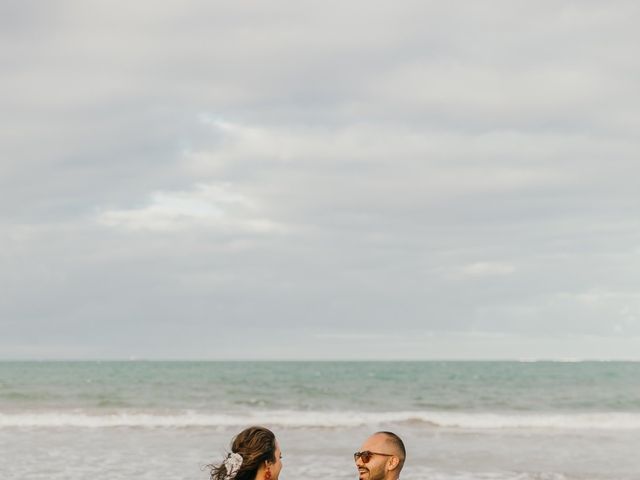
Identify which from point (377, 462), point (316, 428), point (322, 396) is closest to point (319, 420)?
point (316, 428)

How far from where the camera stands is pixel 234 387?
45188mm

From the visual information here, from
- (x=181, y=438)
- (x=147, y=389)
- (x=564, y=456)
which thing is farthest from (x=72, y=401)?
(x=564, y=456)

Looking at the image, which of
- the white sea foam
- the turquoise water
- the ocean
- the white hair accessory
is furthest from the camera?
the turquoise water

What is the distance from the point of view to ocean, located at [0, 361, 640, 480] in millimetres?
16625

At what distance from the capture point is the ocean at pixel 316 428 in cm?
1662

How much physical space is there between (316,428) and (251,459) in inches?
772

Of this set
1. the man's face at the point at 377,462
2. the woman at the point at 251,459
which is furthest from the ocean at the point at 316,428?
the man's face at the point at 377,462

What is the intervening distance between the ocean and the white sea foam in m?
0.05

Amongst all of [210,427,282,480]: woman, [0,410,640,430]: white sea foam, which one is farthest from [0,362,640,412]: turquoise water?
Answer: [210,427,282,480]: woman

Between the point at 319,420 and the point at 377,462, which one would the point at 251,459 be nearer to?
the point at 377,462

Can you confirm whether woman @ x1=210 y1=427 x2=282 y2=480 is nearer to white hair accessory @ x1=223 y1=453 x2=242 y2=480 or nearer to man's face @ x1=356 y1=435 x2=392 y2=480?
white hair accessory @ x1=223 y1=453 x2=242 y2=480

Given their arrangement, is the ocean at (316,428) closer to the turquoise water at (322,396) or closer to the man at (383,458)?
the turquoise water at (322,396)

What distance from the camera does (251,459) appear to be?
5570mm

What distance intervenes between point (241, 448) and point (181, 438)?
17.0m
